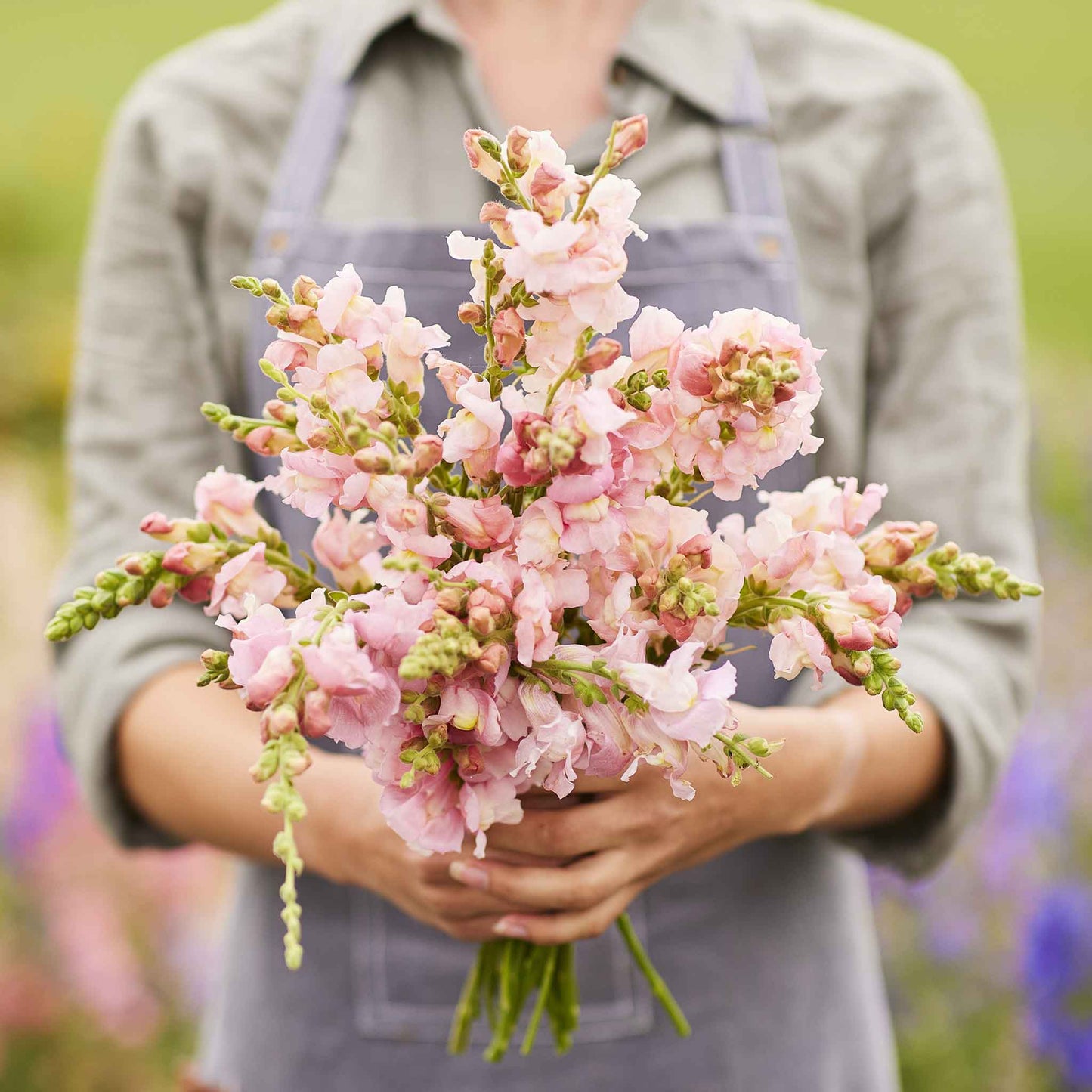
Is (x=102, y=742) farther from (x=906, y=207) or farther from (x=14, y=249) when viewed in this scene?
(x=14, y=249)

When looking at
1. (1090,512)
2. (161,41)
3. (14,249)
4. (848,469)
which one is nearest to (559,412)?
(848,469)

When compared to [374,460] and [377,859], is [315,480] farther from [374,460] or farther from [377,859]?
[377,859]

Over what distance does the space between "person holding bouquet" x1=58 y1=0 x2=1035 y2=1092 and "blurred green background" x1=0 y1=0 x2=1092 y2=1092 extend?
35.2 inches

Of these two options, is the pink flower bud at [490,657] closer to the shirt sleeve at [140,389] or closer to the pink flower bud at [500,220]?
the pink flower bud at [500,220]

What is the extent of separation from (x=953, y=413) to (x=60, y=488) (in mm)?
2207

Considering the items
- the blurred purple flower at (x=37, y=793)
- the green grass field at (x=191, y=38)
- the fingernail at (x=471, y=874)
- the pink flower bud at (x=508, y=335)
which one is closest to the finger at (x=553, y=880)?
the fingernail at (x=471, y=874)

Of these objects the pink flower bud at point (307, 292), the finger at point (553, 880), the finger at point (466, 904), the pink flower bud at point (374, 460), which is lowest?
the finger at point (466, 904)

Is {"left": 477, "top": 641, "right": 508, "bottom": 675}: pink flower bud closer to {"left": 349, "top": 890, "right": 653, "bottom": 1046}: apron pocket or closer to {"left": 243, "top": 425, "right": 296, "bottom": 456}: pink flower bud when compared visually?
{"left": 243, "top": 425, "right": 296, "bottom": 456}: pink flower bud

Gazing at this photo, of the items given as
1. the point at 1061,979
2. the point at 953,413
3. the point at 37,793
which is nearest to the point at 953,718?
the point at 953,413

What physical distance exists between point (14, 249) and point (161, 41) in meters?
1.10

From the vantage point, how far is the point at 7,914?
1936 mm

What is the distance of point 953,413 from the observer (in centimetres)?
94

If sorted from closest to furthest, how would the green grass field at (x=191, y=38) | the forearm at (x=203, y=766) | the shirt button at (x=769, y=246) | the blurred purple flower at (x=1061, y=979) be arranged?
the forearm at (x=203, y=766) → the shirt button at (x=769, y=246) → the blurred purple flower at (x=1061, y=979) → the green grass field at (x=191, y=38)

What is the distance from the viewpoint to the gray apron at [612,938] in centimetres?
95
